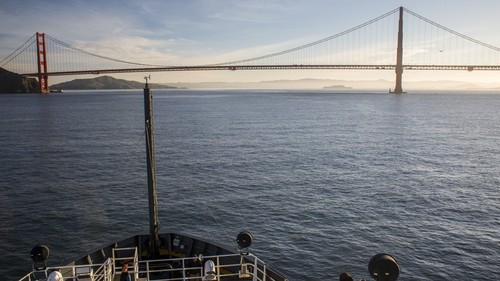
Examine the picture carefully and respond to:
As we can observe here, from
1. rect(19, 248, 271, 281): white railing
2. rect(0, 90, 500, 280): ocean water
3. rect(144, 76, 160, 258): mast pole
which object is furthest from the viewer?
rect(0, 90, 500, 280): ocean water

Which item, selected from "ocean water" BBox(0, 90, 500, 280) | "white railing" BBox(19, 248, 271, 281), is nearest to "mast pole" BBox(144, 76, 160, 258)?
"white railing" BBox(19, 248, 271, 281)

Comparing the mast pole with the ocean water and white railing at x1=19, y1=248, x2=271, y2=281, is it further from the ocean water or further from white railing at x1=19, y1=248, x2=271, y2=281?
the ocean water

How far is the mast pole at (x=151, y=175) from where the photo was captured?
16828 mm

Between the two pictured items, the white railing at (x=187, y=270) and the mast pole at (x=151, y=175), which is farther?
the mast pole at (x=151, y=175)

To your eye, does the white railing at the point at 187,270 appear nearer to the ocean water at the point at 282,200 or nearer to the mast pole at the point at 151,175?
the mast pole at the point at 151,175

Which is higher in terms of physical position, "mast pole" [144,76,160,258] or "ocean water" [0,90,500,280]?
"mast pole" [144,76,160,258]

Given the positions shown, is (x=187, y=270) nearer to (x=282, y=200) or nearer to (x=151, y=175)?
(x=151, y=175)

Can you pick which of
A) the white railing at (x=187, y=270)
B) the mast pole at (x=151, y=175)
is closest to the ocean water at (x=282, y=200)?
the white railing at (x=187, y=270)

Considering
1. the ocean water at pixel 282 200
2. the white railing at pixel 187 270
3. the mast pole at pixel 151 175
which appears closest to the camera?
the white railing at pixel 187 270

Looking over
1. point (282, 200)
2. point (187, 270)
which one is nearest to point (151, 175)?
point (187, 270)

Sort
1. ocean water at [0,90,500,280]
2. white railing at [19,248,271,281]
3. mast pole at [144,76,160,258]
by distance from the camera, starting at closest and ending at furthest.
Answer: white railing at [19,248,271,281] < mast pole at [144,76,160,258] < ocean water at [0,90,500,280]

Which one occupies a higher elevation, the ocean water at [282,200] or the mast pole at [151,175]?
the mast pole at [151,175]

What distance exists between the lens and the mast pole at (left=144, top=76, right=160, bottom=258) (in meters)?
16.8

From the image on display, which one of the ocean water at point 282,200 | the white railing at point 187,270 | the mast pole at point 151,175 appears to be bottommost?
the ocean water at point 282,200
